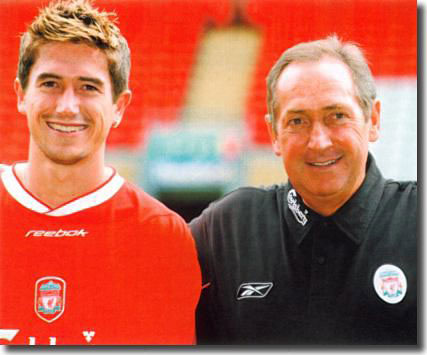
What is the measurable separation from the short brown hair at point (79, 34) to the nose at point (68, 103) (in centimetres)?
19

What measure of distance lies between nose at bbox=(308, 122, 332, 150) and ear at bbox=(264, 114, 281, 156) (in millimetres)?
179

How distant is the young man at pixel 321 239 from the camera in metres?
2.61

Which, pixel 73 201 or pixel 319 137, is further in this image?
pixel 73 201

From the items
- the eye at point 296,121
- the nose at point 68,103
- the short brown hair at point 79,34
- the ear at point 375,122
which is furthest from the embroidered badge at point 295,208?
the nose at point 68,103

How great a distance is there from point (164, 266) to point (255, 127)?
2.60ft

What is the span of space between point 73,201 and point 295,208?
1.06 m

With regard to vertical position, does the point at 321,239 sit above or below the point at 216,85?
below

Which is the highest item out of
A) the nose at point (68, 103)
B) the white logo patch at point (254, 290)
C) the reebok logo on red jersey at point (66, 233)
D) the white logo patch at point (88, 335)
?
→ the nose at point (68, 103)

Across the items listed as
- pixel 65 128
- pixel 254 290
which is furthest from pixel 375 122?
pixel 65 128

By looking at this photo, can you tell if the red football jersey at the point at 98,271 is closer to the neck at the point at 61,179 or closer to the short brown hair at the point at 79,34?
the neck at the point at 61,179

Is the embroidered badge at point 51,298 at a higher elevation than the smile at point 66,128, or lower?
lower

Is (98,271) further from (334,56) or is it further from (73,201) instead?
(334,56)

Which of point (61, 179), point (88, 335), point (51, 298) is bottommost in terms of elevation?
point (88, 335)

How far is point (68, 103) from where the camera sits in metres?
2.65
